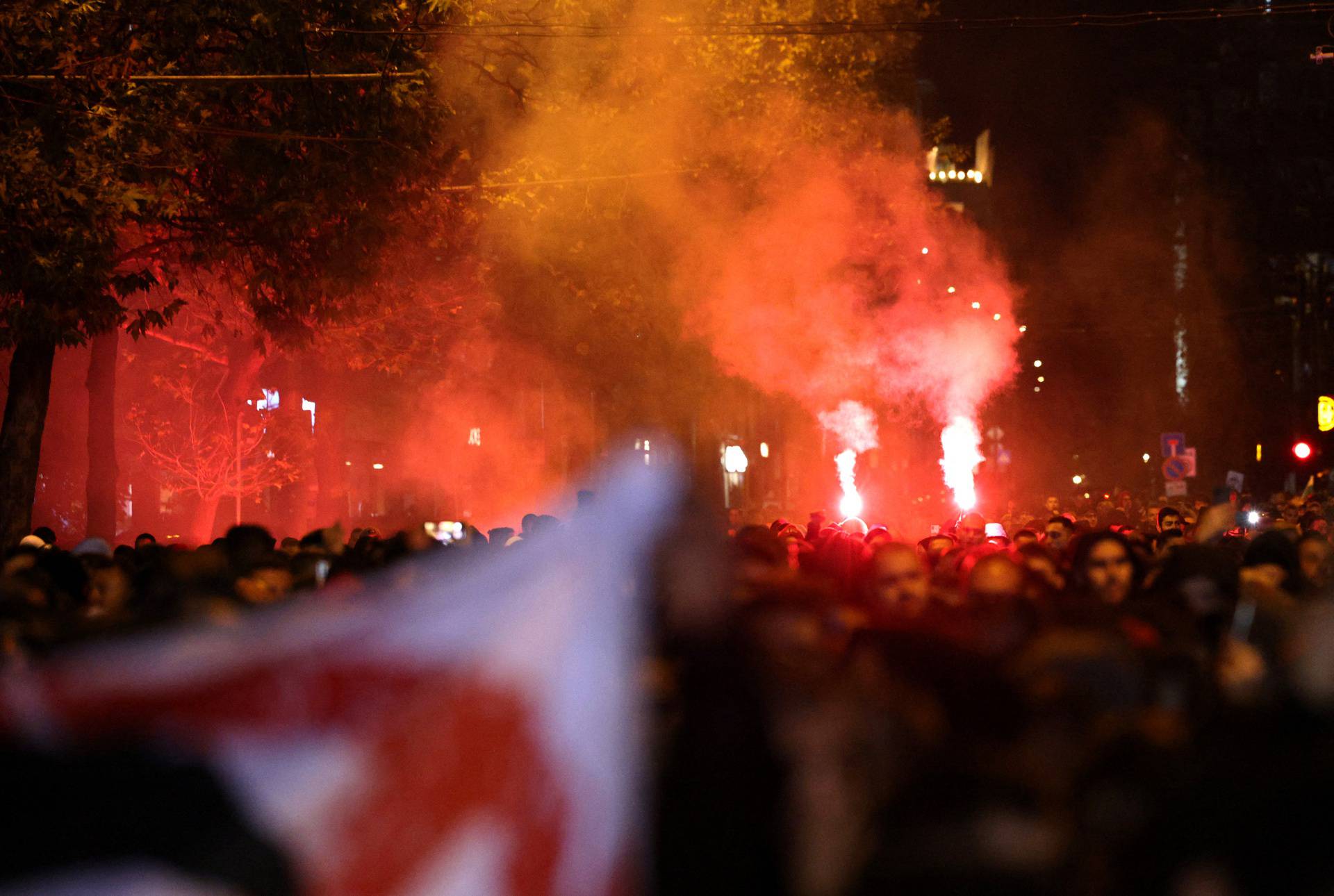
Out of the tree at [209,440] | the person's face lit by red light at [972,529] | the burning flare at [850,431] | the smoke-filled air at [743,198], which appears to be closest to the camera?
the person's face lit by red light at [972,529]

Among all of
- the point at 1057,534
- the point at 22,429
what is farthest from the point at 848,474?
the point at 22,429

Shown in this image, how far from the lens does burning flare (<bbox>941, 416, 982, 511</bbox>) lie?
31719 millimetres

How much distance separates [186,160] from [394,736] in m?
8.69

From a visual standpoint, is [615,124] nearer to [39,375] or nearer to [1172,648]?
[39,375]

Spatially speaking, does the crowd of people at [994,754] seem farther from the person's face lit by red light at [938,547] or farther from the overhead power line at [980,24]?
the overhead power line at [980,24]

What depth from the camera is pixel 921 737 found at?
11.8ft

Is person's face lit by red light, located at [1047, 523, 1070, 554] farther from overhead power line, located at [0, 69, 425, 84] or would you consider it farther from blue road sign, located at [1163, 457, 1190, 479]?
blue road sign, located at [1163, 457, 1190, 479]

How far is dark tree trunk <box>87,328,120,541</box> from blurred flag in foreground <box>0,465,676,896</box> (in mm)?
12907

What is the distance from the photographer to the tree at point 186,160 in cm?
1046

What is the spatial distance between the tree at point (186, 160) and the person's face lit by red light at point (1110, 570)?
26.1 feet

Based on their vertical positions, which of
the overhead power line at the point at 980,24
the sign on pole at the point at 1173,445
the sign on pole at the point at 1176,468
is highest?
the overhead power line at the point at 980,24

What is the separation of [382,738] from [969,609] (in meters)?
2.04

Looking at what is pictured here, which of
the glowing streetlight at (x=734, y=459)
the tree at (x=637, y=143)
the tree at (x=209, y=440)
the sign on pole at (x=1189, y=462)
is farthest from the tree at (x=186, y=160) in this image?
the tree at (x=209, y=440)

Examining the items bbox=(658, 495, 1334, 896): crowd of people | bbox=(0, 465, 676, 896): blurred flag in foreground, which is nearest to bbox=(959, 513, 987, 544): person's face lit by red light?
bbox=(658, 495, 1334, 896): crowd of people
